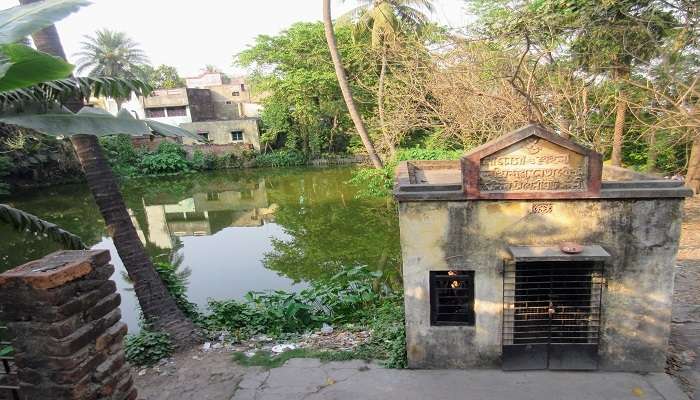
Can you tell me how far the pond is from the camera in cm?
1212

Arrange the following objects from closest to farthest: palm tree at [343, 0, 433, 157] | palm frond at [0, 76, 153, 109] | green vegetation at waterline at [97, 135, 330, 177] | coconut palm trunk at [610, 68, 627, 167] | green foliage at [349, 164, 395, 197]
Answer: palm frond at [0, 76, 153, 109]
coconut palm trunk at [610, 68, 627, 167]
green foliage at [349, 164, 395, 197]
palm tree at [343, 0, 433, 157]
green vegetation at waterline at [97, 135, 330, 177]

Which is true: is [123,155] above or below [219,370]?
above

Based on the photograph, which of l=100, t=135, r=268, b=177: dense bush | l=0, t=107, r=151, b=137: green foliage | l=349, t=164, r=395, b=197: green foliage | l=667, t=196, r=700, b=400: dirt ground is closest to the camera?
l=0, t=107, r=151, b=137: green foliage

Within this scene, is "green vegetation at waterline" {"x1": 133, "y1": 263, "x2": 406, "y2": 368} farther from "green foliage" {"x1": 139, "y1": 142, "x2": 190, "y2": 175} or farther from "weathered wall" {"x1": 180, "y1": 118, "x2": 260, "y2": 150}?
"weathered wall" {"x1": 180, "y1": 118, "x2": 260, "y2": 150}

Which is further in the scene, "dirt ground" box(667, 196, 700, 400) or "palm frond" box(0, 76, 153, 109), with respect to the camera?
"dirt ground" box(667, 196, 700, 400)

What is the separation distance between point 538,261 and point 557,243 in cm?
38

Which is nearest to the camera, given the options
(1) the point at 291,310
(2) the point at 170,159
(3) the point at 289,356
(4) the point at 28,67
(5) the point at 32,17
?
(4) the point at 28,67

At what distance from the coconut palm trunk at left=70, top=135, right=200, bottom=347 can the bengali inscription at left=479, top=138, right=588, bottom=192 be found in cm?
562

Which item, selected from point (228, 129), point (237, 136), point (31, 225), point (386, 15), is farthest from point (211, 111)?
point (31, 225)

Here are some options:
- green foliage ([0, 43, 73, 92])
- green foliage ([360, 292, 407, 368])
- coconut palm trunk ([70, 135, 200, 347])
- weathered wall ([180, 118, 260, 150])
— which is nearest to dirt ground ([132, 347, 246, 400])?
coconut palm trunk ([70, 135, 200, 347])

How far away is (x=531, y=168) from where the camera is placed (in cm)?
512

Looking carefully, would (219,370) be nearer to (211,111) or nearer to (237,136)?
(237,136)

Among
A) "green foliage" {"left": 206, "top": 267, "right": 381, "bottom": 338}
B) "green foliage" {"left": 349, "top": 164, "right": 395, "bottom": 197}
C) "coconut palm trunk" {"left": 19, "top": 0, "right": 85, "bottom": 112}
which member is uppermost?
"coconut palm trunk" {"left": 19, "top": 0, "right": 85, "bottom": 112}

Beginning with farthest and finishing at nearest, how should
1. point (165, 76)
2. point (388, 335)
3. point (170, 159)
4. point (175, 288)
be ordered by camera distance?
point (165, 76)
point (170, 159)
point (175, 288)
point (388, 335)
